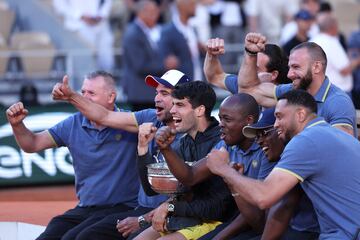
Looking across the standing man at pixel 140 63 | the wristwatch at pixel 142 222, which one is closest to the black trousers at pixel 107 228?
the wristwatch at pixel 142 222

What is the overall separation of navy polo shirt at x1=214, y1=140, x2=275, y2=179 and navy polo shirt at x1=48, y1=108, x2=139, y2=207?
1.51 meters

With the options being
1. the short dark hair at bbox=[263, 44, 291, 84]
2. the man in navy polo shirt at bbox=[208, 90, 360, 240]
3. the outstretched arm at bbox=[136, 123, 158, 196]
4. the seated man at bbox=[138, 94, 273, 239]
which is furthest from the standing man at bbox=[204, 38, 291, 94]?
the man in navy polo shirt at bbox=[208, 90, 360, 240]

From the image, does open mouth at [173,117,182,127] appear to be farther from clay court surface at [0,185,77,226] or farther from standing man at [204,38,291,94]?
clay court surface at [0,185,77,226]

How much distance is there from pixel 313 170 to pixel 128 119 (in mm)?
2475

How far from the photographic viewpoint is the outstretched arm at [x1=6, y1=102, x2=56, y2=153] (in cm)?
863

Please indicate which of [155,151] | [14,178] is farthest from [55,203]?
[155,151]

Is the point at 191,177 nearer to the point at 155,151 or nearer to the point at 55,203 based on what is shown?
the point at 155,151

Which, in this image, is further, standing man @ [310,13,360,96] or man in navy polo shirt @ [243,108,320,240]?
standing man @ [310,13,360,96]

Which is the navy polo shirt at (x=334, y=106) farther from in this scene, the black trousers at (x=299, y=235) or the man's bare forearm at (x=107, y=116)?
the man's bare forearm at (x=107, y=116)

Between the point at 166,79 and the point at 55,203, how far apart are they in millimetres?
3388

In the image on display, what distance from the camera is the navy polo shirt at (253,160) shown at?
7.29 meters

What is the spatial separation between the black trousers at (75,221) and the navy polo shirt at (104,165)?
0.21 feet

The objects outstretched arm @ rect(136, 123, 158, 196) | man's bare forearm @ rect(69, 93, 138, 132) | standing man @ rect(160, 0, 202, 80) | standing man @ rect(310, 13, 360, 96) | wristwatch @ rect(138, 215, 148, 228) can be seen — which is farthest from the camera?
standing man @ rect(160, 0, 202, 80)

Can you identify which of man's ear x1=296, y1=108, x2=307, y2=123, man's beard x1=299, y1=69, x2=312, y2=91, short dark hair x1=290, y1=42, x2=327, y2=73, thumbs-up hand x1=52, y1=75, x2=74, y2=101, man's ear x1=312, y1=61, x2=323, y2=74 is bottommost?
thumbs-up hand x1=52, y1=75, x2=74, y2=101
